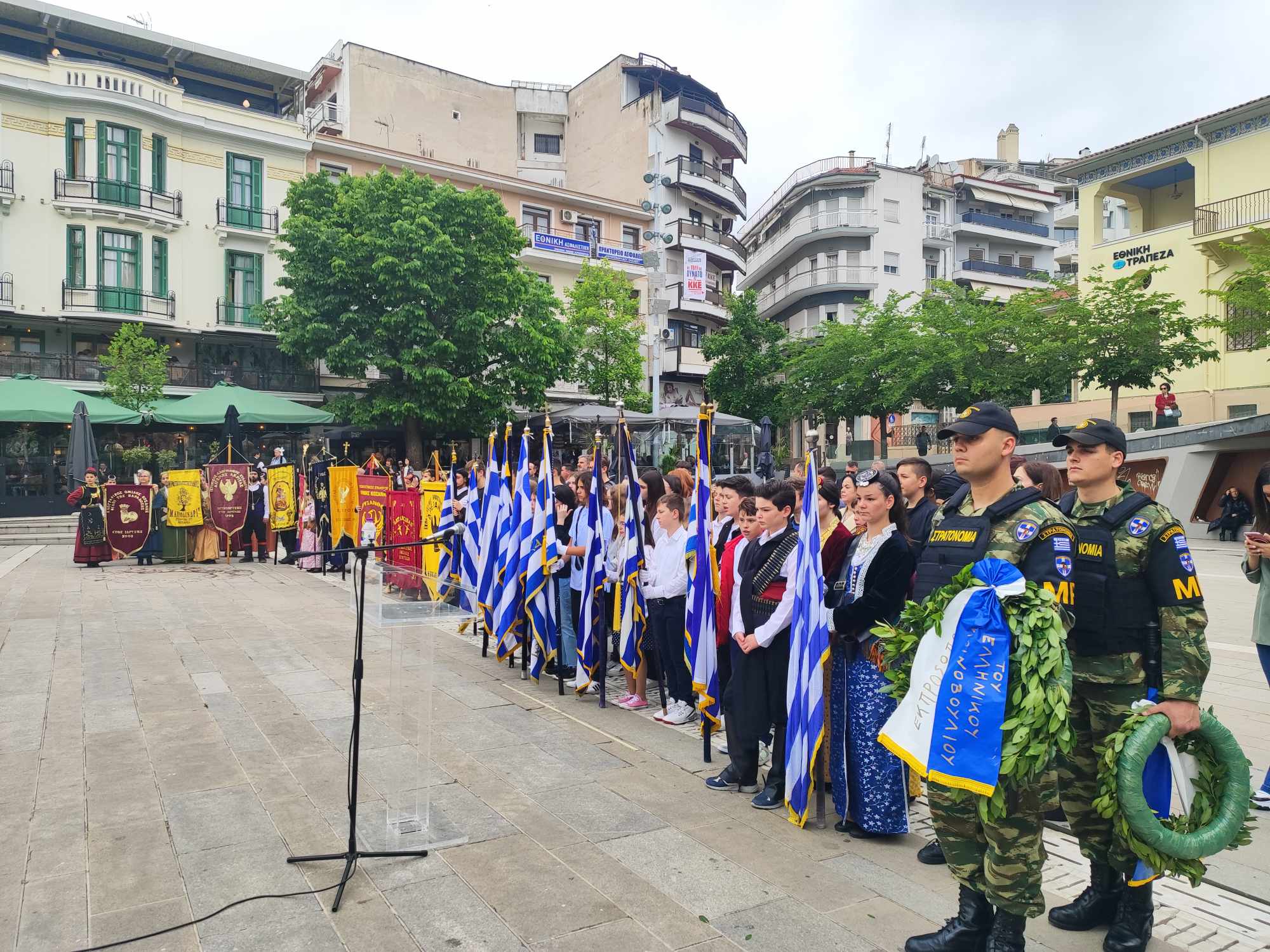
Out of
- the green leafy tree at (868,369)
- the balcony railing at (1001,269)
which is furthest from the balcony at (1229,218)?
the balcony railing at (1001,269)

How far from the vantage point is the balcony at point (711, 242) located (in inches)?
1714

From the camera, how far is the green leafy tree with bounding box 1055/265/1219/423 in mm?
25297

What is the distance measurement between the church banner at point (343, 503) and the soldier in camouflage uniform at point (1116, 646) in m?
14.3

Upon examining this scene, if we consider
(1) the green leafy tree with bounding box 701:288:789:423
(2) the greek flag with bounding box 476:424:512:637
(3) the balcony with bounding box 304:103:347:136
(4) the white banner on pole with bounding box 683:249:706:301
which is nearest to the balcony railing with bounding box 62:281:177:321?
(3) the balcony with bounding box 304:103:347:136

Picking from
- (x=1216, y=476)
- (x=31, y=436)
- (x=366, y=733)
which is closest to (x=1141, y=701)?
(x=366, y=733)

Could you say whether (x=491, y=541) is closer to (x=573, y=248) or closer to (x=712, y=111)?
(x=573, y=248)

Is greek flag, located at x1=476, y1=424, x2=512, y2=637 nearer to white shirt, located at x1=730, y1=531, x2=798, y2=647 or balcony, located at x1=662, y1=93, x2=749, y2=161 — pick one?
white shirt, located at x1=730, y1=531, x2=798, y2=647

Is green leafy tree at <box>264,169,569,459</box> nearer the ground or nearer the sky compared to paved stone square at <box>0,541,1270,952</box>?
nearer the sky

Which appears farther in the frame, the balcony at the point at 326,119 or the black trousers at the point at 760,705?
the balcony at the point at 326,119

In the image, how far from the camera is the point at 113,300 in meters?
29.0

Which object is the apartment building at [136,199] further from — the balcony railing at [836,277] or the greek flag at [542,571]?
the balcony railing at [836,277]

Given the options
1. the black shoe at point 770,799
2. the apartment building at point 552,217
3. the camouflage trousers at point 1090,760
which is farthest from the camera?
the apartment building at point 552,217

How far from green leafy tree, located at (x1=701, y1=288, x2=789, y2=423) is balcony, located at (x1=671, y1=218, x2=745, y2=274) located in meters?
5.53

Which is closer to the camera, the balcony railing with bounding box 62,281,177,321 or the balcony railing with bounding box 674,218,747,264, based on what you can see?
the balcony railing with bounding box 62,281,177,321
